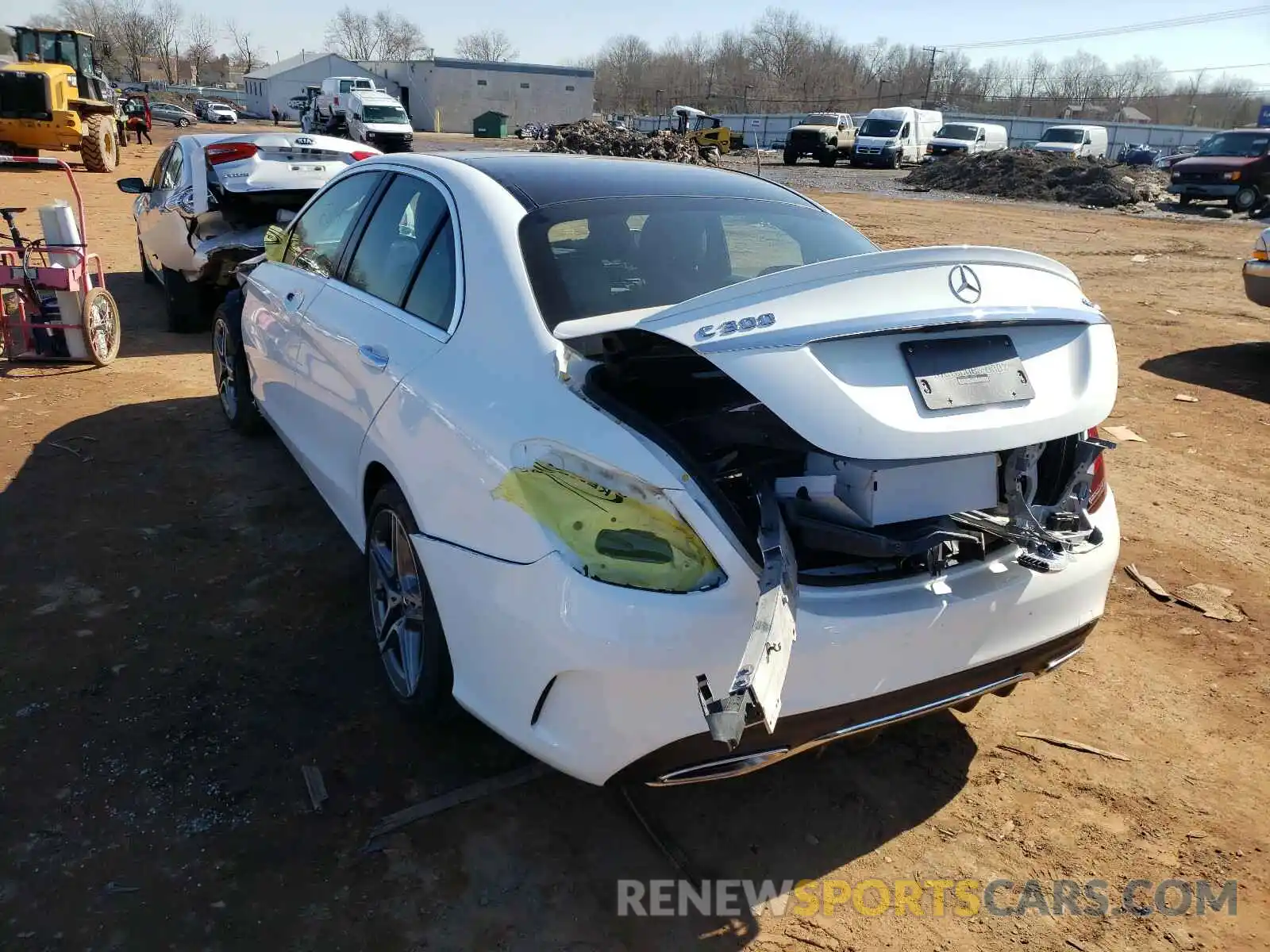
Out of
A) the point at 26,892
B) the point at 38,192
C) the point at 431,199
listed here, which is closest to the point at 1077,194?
the point at 38,192

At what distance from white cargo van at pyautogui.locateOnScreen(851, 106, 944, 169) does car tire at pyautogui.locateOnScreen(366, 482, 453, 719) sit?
3760cm

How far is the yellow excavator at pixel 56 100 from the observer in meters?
21.8

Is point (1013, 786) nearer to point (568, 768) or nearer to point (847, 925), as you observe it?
point (847, 925)

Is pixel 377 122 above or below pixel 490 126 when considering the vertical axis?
below

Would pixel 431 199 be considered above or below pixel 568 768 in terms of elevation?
above

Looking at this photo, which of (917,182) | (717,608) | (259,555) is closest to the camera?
(717,608)

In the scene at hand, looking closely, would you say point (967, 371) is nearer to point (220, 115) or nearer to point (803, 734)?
point (803, 734)

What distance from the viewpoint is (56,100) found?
21906 millimetres

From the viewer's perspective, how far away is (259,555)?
4133mm

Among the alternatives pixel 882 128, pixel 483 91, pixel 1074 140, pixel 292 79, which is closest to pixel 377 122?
pixel 882 128

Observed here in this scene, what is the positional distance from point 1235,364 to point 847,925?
7.88 metres

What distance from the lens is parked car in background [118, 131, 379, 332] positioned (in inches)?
299

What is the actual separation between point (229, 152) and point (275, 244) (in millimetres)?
3922

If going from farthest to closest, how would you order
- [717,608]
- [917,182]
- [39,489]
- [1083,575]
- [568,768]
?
[917,182] → [39,489] → [1083,575] → [568,768] → [717,608]
